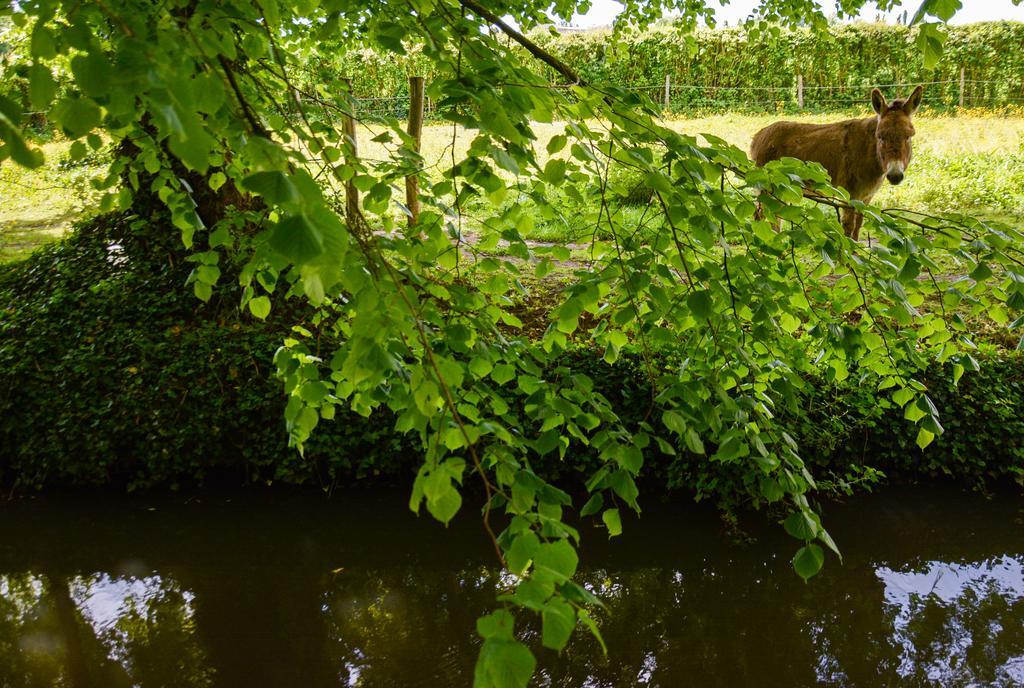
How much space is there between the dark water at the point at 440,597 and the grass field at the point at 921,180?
515 cm

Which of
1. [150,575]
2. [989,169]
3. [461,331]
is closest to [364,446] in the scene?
[150,575]

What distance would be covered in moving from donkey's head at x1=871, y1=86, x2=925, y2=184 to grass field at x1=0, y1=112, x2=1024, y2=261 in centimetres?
306

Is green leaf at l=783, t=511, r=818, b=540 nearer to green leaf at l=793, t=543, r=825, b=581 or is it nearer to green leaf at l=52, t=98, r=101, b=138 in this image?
green leaf at l=793, t=543, r=825, b=581

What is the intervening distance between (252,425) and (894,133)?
6.09m

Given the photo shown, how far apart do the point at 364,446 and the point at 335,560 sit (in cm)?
86

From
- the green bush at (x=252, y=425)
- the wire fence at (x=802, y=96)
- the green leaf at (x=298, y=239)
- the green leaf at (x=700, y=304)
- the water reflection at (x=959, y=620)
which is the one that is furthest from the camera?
the wire fence at (x=802, y=96)

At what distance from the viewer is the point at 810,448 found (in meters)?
4.90

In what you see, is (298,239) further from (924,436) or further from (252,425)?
(252,425)

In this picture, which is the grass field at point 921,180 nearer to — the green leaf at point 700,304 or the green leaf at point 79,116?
the green leaf at point 700,304

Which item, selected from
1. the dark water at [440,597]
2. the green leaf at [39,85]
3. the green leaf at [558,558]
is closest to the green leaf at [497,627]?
the green leaf at [558,558]

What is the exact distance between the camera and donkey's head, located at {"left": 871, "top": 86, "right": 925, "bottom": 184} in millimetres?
6242

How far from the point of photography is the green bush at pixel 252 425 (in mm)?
4945

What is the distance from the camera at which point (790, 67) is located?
1490 centimetres

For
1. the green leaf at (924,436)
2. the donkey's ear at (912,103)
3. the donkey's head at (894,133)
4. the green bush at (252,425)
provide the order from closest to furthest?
the green leaf at (924,436), the green bush at (252,425), the donkey's ear at (912,103), the donkey's head at (894,133)
